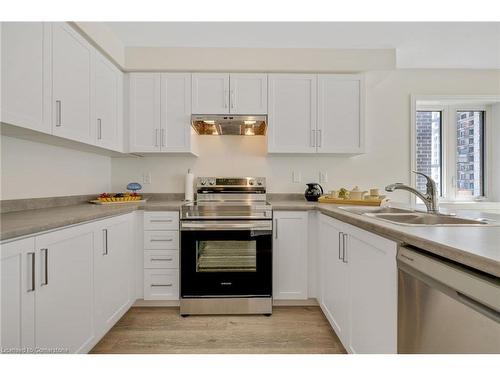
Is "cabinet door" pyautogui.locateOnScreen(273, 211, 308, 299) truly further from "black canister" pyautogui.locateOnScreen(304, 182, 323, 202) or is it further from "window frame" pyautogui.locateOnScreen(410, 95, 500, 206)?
"window frame" pyautogui.locateOnScreen(410, 95, 500, 206)

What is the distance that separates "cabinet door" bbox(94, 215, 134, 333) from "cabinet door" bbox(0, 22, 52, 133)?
74cm

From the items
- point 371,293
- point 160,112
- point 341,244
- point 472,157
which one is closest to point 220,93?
point 160,112

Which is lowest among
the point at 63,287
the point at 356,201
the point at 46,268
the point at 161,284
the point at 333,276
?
the point at 161,284

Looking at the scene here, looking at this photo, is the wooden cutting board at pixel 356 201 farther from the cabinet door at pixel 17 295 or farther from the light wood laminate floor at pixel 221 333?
the cabinet door at pixel 17 295

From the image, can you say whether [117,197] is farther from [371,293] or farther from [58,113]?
[371,293]

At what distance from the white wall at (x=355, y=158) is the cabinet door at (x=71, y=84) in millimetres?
963

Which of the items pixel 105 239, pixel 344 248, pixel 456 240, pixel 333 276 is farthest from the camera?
pixel 333 276

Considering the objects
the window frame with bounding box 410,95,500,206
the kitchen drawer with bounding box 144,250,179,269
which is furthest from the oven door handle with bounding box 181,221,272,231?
the window frame with bounding box 410,95,500,206

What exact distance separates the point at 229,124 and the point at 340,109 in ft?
3.60

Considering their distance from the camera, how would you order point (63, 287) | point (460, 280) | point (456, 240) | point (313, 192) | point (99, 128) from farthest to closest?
point (313, 192) < point (99, 128) < point (63, 287) < point (456, 240) < point (460, 280)

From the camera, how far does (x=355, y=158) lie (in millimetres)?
3117

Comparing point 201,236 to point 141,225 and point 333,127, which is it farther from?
point 333,127

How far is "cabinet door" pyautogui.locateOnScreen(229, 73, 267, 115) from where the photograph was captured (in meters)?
2.69

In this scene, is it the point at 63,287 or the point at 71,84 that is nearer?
the point at 63,287
